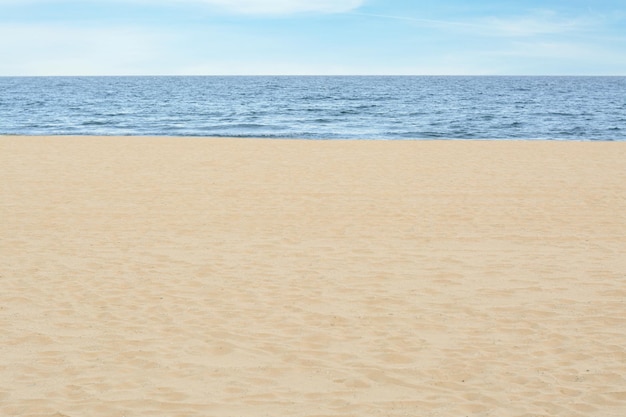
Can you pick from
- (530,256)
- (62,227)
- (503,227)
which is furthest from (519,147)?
(62,227)

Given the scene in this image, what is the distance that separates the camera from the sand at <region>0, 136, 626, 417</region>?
5340 millimetres

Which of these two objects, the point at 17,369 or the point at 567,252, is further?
the point at 567,252

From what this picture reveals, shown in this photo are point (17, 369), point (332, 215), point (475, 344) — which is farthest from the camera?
point (332, 215)

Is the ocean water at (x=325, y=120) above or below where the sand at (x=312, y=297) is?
above

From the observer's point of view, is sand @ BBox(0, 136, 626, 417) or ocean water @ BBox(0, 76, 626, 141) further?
ocean water @ BBox(0, 76, 626, 141)

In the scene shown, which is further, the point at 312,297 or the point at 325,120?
the point at 325,120

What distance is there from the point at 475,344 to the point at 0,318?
4941 mm

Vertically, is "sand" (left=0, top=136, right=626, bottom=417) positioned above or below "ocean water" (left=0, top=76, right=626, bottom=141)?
below

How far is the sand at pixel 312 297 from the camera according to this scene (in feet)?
17.5

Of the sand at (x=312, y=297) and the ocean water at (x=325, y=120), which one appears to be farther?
the ocean water at (x=325, y=120)

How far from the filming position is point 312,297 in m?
7.72

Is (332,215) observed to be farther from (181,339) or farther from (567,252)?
(181,339)

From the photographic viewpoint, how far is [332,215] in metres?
12.2

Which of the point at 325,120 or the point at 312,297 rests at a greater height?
the point at 325,120
